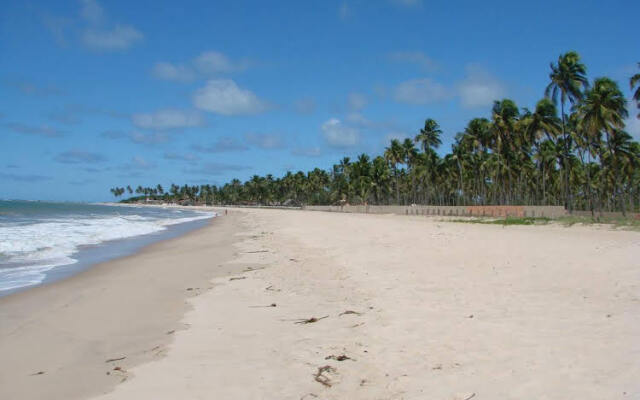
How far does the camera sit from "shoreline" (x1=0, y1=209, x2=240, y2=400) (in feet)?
15.3

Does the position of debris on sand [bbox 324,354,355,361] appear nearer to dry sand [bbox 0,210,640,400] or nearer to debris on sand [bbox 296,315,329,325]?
dry sand [bbox 0,210,640,400]

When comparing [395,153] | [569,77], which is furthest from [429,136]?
[569,77]

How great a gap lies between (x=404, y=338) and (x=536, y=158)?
65.6 m

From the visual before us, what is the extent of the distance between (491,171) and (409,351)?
69147mm

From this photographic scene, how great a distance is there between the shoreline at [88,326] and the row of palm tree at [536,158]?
35602mm

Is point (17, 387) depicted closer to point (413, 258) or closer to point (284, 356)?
point (284, 356)

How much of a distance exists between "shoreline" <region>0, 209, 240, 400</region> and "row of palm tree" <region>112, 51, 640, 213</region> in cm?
3560

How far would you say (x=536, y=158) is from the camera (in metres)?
63.0

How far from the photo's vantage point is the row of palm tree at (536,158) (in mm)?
39812

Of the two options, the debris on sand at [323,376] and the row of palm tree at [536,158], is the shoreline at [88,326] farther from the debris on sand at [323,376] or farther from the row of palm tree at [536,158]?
the row of palm tree at [536,158]

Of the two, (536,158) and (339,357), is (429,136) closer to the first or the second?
(536,158)

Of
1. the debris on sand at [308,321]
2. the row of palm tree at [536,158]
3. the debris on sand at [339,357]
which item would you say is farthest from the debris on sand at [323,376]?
the row of palm tree at [536,158]

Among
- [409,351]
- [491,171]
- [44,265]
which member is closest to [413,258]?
[409,351]

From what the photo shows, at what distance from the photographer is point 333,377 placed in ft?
14.1
